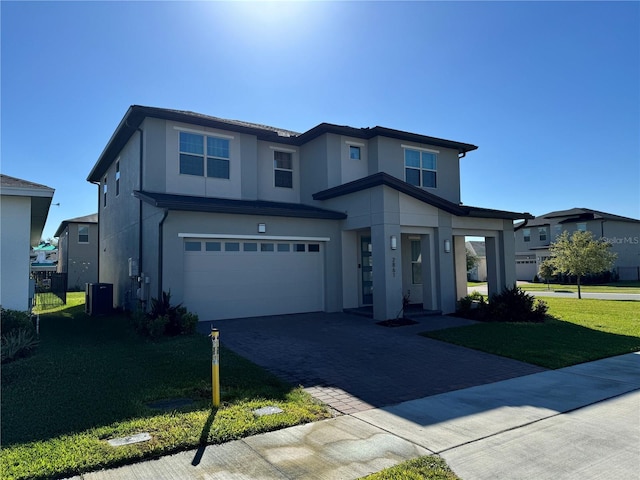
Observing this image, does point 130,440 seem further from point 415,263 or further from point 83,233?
point 83,233

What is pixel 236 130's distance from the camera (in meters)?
14.1

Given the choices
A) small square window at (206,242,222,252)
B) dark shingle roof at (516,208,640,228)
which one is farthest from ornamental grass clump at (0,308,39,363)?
dark shingle roof at (516,208,640,228)

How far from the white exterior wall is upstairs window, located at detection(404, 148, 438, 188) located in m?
12.4

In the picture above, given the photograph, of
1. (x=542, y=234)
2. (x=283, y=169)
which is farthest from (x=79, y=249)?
(x=542, y=234)

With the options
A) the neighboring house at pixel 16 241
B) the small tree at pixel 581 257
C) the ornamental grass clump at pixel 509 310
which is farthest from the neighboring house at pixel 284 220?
the small tree at pixel 581 257

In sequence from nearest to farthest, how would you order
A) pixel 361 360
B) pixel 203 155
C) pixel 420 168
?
pixel 361 360 → pixel 203 155 → pixel 420 168

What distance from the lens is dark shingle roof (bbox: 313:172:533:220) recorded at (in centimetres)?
1212

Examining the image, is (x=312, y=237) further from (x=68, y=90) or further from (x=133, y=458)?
(x=133, y=458)

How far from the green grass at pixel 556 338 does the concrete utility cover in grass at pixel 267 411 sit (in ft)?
17.5

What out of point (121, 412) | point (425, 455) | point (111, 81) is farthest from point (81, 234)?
point (425, 455)

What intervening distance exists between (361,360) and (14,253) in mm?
8436

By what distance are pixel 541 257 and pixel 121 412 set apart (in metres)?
43.3

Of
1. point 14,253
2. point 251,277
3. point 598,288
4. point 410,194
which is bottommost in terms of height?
point 598,288

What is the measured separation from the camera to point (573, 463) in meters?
3.89
